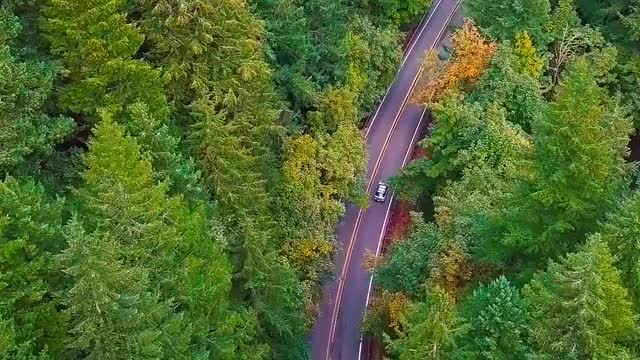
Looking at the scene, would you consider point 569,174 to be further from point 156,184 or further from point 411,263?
point 156,184

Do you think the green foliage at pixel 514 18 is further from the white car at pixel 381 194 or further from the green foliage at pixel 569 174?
the green foliage at pixel 569 174

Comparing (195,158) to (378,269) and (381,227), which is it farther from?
(381,227)

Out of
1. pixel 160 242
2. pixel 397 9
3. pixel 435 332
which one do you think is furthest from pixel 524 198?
pixel 397 9

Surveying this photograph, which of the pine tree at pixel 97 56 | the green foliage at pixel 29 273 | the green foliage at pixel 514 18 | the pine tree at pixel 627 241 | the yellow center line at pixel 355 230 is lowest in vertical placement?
the yellow center line at pixel 355 230

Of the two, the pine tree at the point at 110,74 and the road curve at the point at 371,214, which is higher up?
the pine tree at the point at 110,74

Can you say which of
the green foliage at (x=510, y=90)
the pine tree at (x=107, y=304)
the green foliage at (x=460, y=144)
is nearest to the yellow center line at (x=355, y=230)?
the green foliage at (x=460, y=144)

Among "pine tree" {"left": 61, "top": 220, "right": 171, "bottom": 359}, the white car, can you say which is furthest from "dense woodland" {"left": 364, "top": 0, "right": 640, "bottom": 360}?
"pine tree" {"left": 61, "top": 220, "right": 171, "bottom": 359}
